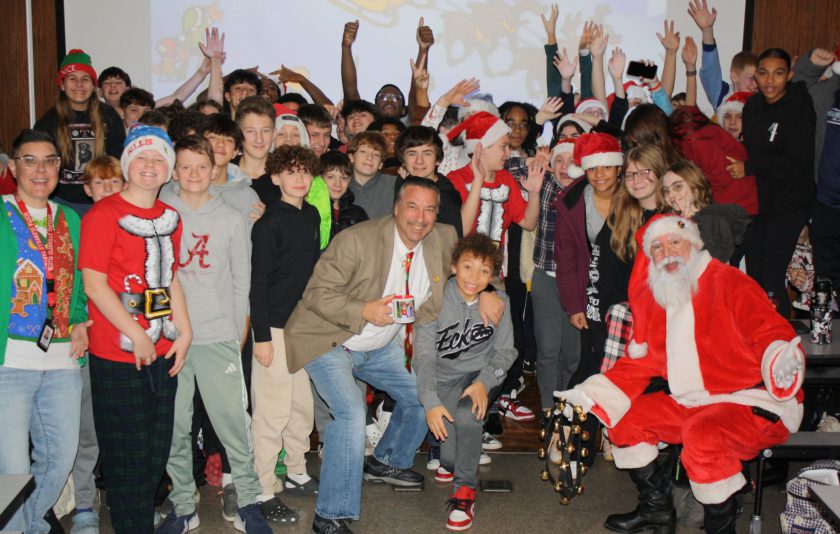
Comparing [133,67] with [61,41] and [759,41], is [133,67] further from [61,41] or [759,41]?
[759,41]

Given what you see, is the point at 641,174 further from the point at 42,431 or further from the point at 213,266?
the point at 42,431

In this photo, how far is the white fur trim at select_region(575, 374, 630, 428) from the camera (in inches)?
135

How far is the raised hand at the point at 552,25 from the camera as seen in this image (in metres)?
6.44

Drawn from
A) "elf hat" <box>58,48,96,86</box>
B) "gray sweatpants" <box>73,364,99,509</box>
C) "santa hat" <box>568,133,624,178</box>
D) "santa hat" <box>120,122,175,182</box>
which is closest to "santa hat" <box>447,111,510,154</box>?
"santa hat" <box>568,133,624,178</box>

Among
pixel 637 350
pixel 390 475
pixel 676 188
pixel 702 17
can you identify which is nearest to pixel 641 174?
pixel 676 188

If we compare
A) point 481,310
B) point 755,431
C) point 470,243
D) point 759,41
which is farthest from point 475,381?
point 759,41

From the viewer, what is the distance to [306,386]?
379 cm

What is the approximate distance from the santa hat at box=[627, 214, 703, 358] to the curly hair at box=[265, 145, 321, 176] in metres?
1.55

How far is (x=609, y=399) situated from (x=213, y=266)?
1.81 metres

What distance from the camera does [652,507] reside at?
11.6 feet

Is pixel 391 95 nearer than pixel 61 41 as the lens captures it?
Yes

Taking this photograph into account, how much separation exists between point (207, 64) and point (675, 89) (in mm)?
4119

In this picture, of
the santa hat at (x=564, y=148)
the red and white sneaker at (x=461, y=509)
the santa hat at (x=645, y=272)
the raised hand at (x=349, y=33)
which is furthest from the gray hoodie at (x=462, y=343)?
the raised hand at (x=349, y=33)

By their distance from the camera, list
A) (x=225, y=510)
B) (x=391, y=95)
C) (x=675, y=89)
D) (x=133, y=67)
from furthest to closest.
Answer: (x=675, y=89), (x=133, y=67), (x=391, y=95), (x=225, y=510)
